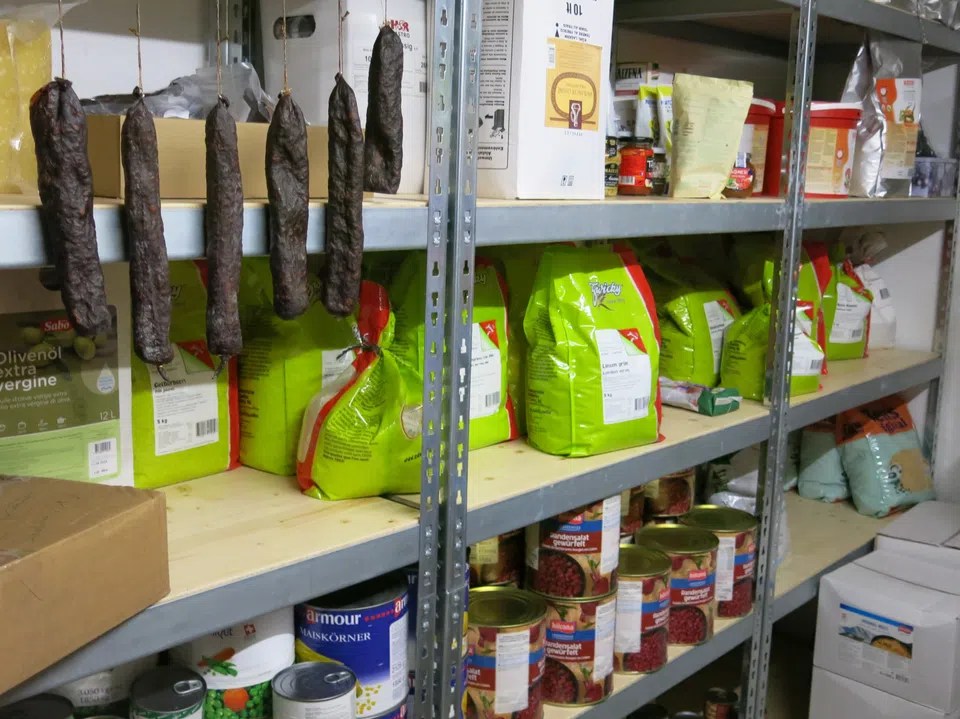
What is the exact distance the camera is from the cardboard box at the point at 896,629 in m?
2.09

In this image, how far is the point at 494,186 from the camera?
143cm

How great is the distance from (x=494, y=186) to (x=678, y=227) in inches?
15.6

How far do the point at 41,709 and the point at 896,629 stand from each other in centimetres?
176

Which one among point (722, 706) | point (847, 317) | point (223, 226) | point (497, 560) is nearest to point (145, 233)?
point (223, 226)

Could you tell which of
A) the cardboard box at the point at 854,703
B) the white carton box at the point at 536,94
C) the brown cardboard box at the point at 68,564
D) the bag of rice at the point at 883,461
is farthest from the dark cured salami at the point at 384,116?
the bag of rice at the point at 883,461

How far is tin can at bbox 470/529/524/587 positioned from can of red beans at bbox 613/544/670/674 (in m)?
0.20

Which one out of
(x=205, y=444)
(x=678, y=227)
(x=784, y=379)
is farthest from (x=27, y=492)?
(x=784, y=379)

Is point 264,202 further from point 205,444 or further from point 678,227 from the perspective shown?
point 678,227

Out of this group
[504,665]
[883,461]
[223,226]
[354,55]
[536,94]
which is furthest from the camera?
[883,461]

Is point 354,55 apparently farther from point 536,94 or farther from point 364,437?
point 364,437

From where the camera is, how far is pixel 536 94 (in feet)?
4.66

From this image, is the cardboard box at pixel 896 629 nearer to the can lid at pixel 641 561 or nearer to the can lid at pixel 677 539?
the can lid at pixel 677 539

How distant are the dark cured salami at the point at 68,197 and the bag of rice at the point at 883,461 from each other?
92.3 inches

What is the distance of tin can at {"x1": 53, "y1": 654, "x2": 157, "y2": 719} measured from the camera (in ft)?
3.88
